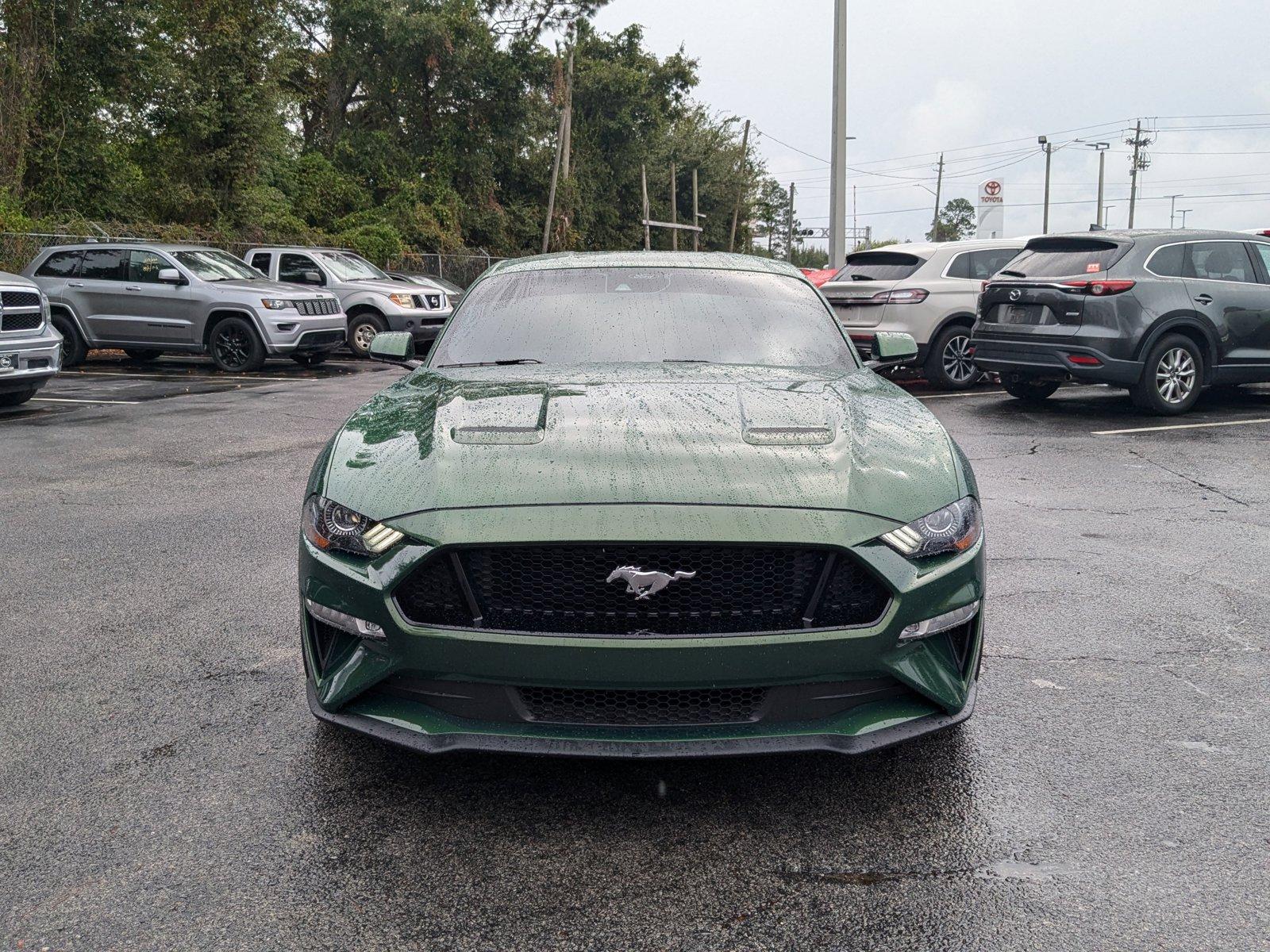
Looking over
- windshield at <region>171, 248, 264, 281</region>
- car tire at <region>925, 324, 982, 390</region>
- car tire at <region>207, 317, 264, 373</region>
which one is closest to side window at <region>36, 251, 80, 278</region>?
windshield at <region>171, 248, 264, 281</region>

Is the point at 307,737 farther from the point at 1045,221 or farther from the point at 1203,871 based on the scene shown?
the point at 1045,221

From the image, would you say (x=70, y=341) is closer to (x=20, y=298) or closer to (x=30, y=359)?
(x=20, y=298)

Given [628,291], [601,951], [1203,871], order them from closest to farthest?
[601,951] < [1203,871] < [628,291]

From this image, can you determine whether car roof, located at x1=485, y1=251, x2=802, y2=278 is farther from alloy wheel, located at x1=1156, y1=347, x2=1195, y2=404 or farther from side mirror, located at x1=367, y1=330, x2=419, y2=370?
alloy wheel, located at x1=1156, y1=347, x2=1195, y2=404

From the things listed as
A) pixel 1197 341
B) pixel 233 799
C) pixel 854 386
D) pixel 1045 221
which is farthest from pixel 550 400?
pixel 1045 221

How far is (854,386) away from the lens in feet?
13.5

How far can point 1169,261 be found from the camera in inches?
425

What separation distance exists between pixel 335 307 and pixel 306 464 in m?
9.51

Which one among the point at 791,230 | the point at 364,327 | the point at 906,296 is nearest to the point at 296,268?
the point at 364,327

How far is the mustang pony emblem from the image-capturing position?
2840 mm

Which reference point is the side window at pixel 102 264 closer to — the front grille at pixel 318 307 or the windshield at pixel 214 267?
the windshield at pixel 214 267

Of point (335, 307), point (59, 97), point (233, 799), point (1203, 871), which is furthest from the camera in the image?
point (59, 97)

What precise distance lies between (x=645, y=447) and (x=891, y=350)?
214cm

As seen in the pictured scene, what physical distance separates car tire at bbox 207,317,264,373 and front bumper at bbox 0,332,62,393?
Answer: 439 cm
